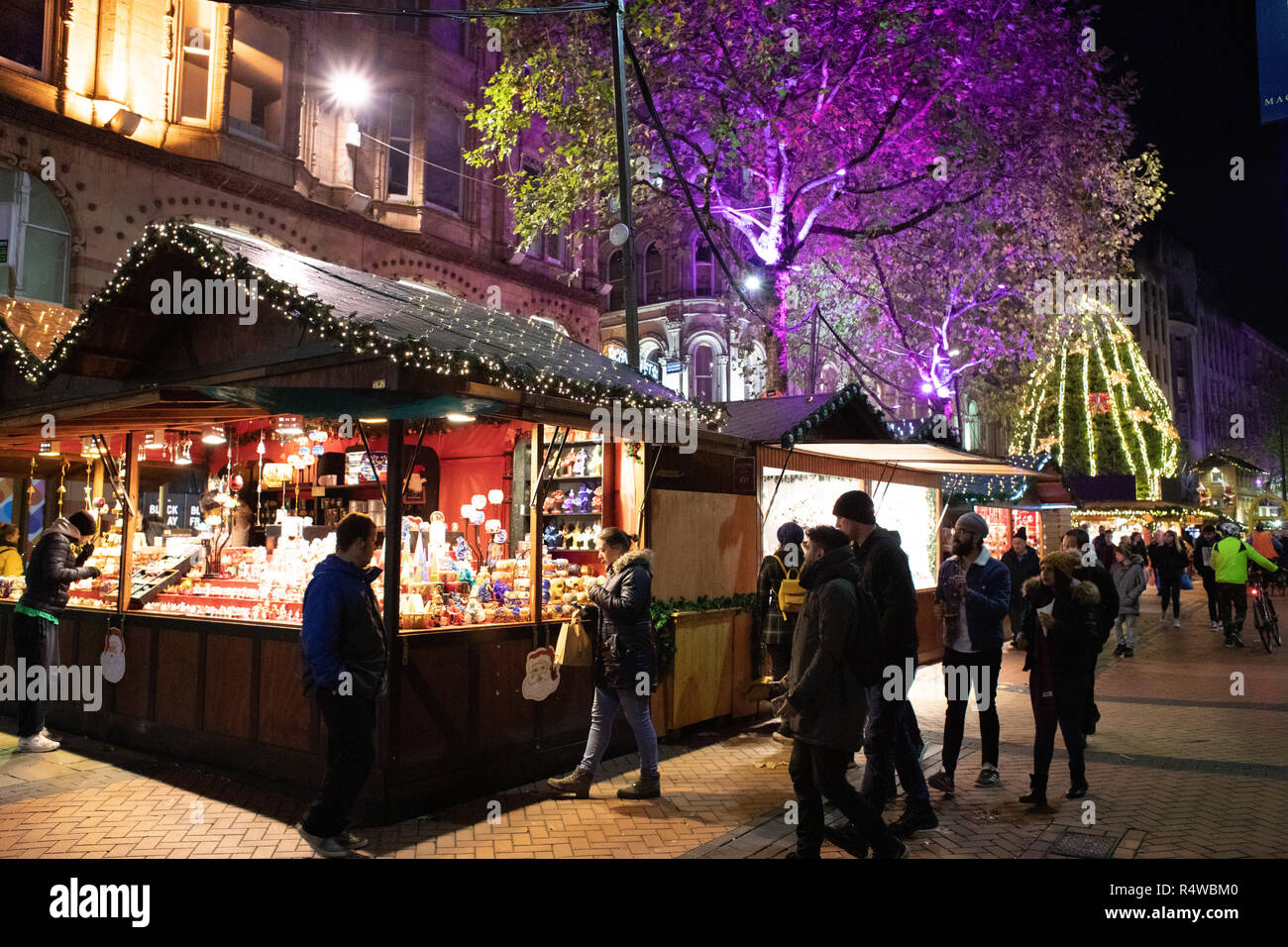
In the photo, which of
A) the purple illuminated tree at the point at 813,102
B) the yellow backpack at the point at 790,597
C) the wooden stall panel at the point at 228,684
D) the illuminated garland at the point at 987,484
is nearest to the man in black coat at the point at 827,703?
the yellow backpack at the point at 790,597

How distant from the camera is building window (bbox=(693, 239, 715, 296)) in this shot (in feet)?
105

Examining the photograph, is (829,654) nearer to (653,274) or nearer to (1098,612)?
(1098,612)

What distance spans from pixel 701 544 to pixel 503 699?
3.12 metres

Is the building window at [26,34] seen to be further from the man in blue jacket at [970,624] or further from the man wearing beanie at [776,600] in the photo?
the man in blue jacket at [970,624]

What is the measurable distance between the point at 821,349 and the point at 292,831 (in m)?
26.4

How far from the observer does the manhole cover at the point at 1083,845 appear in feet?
16.8

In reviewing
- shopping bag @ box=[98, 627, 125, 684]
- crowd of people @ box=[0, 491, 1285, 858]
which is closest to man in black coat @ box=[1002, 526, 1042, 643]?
crowd of people @ box=[0, 491, 1285, 858]

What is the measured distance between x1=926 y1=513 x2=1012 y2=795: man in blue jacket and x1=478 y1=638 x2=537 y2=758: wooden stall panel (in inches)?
124

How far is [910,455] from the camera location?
445 inches

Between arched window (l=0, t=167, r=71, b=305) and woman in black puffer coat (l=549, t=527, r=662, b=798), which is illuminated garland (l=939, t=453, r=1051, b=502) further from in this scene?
arched window (l=0, t=167, r=71, b=305)

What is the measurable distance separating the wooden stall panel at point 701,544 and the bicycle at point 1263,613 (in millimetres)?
10605

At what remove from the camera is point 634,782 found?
259 inches
